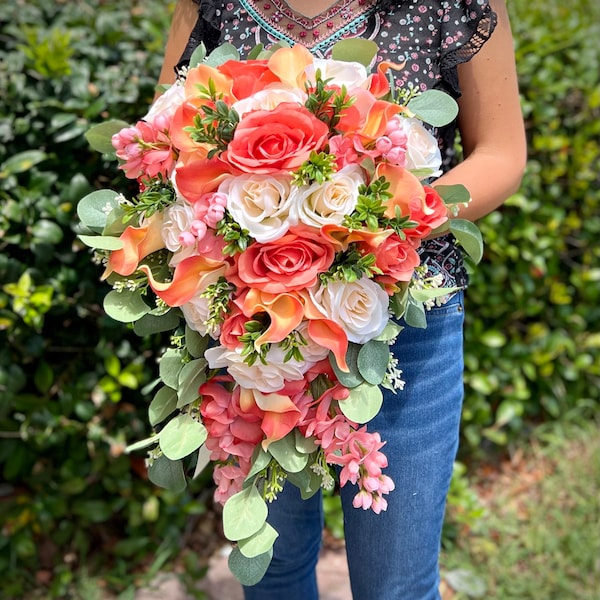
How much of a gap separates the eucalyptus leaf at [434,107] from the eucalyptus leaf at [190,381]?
0.57 m

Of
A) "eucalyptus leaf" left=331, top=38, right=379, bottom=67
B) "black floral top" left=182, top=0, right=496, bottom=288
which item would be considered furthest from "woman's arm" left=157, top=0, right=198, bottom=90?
"eucalyptus leaf" left=331, top=38, right=379, bottom=67

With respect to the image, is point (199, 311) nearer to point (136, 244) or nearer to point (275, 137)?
point (136, 244)

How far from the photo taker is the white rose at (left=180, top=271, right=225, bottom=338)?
116 centimetres

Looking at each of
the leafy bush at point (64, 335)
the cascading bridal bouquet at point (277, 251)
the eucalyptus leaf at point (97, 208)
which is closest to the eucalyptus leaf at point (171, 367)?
the cascading bridal bouquet at point (277, 251)

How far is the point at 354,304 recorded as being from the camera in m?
1.14

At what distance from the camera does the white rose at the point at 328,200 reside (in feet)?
3.58

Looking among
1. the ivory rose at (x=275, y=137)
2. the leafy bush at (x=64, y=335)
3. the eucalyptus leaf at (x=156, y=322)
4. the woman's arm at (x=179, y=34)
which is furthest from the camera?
the leafy bush at (x=64, y=335)

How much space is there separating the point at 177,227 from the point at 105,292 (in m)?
1.05

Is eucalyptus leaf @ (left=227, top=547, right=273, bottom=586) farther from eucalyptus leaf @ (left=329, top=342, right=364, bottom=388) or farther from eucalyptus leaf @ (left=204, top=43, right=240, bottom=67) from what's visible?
eucalyptus leaf @ (left=204, top=43, right=240, bottom=67)

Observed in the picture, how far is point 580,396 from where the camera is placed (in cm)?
308

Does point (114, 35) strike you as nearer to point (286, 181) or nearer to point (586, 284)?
point (286, 181)

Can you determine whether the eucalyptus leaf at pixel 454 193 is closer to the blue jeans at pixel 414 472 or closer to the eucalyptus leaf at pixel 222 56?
the blue jeans at pixel 414 472

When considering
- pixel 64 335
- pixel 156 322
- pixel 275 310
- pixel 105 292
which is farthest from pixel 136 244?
pixel 64 335

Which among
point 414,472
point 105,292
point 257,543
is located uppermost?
point 257,543
